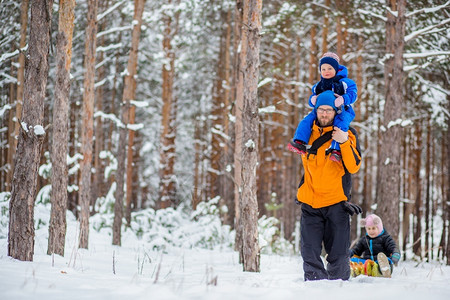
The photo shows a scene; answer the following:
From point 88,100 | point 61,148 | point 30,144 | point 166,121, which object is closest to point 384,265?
point 30,144

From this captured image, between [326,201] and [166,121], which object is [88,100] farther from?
[326,201]

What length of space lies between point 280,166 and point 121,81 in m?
7.91

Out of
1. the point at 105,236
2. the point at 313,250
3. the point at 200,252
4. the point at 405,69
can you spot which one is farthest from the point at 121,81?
the point at 313,250

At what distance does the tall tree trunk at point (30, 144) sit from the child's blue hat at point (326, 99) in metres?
2.85

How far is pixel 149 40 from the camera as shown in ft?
56.6

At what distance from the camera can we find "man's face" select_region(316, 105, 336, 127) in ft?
12.7

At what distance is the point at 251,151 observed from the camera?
605 cm

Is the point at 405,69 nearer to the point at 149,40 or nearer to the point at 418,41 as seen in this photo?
the point at 418,41

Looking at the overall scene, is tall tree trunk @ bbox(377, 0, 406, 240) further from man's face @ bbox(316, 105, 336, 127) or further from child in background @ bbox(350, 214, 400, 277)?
man's face @ bbox(316, 105, 336, 127)

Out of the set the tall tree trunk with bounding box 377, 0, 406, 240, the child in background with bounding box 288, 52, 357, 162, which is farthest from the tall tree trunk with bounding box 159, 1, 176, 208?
the child in background with bounding box 288, 52, 357, 162

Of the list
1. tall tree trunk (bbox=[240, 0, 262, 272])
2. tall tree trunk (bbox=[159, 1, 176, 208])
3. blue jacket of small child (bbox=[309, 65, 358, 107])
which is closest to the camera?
blue jacket of small child (bbox=[309, 65, 358, 107])

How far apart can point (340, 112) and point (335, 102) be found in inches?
4.5

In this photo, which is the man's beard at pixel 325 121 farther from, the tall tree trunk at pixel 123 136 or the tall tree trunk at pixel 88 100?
the tall tree trunk at pixel 123 136

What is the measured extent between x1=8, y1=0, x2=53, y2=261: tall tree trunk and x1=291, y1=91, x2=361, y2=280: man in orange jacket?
9.20ft
